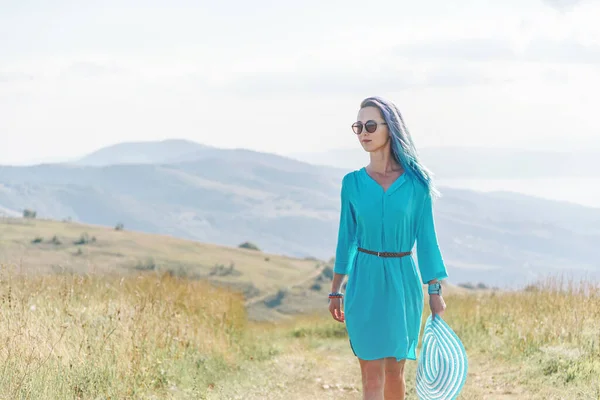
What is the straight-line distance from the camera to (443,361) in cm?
566

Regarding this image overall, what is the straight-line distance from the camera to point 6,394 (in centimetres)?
662

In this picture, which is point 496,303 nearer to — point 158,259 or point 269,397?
point 269,397

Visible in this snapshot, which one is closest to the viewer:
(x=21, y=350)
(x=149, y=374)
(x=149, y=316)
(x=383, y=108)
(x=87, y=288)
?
(x=383, y=108)

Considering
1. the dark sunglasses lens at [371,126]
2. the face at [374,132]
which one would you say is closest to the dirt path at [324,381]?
the face at [374,132]

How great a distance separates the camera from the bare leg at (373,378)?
17.8 feet

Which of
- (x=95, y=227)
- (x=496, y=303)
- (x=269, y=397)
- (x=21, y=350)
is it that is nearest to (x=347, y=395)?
(x=269, y=397)

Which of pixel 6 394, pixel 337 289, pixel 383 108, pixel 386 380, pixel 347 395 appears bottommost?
pixel 347 395

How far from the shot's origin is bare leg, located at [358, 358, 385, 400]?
5414 mm

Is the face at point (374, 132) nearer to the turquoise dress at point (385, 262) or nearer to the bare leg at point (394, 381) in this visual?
the turquoise dress at point (385, 262)

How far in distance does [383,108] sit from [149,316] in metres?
5.51

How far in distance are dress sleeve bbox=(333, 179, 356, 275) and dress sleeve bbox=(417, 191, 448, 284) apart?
46cm

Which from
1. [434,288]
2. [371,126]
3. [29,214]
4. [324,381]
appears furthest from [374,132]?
[29,214]

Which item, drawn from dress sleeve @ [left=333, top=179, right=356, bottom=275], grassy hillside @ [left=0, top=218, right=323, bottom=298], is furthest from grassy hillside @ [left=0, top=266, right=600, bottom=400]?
grassy hillside @ [left=0, top=218, right=323, bottom=298]

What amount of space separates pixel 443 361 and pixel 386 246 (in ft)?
2.96
